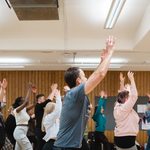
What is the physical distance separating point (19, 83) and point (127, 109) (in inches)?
327

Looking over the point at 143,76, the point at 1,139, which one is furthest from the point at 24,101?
the point at 143,76

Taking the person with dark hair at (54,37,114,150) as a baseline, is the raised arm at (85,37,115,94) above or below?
above

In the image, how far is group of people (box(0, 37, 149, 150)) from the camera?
2.57m

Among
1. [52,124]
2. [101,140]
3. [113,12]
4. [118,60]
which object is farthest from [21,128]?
[118,60]

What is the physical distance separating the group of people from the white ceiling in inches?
63.9

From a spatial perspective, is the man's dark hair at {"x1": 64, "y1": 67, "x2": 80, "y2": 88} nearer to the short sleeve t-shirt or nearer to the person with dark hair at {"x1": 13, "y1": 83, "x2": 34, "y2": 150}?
the short sleeve t-shirt

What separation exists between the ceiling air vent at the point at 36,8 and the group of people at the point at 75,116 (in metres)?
1.37

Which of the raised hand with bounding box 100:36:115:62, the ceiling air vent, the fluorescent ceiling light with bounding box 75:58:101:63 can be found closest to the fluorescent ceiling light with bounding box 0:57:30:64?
the fluorescent ceiling light with bounding box 75:58:101:63

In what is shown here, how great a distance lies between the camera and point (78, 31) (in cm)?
773

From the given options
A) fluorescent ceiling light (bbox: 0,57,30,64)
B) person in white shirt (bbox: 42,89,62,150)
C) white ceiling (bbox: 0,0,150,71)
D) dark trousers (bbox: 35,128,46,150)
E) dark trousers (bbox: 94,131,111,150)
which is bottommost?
dark trousers (bbox: 94,131,111,150)

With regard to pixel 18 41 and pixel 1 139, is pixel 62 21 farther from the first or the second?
pixel 1 139

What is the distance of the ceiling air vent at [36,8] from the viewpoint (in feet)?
17.8

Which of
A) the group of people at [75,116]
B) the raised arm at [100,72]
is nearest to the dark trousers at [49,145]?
the group of people at [75,116]

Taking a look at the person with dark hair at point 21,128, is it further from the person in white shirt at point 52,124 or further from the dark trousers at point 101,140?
the dark trousers at point 101,140
